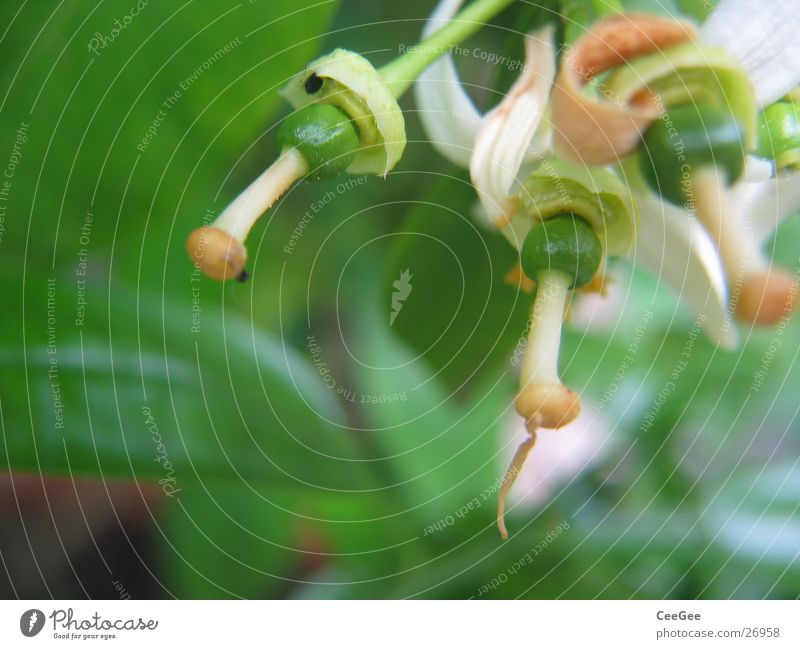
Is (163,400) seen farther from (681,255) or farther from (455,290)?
(681,255)

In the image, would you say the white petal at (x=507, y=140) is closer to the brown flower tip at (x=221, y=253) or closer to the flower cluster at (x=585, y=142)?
the flower cluster at (x=585, y=142)

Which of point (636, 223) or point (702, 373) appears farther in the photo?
point (702, 373)

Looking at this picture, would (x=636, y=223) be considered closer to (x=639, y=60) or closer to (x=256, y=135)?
(x=639, y=60)

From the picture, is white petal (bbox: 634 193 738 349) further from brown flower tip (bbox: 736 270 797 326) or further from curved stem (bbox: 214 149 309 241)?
curved stem (bbox: 214 149 309 241)

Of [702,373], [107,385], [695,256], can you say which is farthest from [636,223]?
[107,385]

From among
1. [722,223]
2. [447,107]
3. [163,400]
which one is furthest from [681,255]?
[163,400]

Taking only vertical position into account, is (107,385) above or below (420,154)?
below
